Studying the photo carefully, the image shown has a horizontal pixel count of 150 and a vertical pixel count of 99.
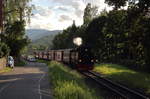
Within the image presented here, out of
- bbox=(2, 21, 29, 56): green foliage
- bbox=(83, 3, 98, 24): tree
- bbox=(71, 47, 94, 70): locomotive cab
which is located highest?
bbox=(83, 3, 98, 24): tree

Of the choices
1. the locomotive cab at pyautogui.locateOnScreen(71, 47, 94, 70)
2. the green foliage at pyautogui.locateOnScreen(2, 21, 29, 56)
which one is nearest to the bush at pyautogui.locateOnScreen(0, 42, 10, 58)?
the locomotive cab at pyautogui.locateOnScreen(71, 47, 94, 70)

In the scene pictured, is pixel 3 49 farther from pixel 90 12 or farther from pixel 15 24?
pixel 90 12

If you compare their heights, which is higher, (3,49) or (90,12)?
(90,12)

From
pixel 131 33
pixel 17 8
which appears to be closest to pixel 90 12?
pixel 17 8

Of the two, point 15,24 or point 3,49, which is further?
point 15,24

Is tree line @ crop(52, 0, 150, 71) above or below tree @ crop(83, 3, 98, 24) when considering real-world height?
below

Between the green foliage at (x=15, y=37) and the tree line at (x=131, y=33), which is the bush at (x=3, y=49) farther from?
the tree line at (x=131, y=33)

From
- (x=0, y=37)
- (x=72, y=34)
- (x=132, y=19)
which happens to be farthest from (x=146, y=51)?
(x=72, y=34)

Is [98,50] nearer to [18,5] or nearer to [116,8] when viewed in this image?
[18,5]

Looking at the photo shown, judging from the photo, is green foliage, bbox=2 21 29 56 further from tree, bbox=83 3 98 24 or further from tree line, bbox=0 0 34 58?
tree, bbox=83 3 98 24

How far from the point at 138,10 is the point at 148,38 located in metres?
2.53

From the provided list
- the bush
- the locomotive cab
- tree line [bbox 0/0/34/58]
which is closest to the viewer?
the bush

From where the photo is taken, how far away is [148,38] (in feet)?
105

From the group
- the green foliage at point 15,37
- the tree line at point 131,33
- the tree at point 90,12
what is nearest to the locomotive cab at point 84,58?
the tree line at point 131,33
